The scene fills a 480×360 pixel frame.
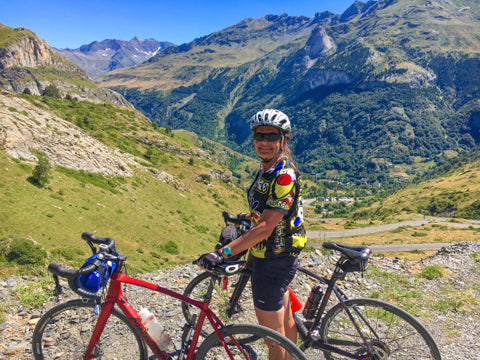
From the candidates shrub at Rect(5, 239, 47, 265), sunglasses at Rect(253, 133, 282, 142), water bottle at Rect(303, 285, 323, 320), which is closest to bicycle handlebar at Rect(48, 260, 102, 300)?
sunglasses at Rect(253, 133, 282, 142)

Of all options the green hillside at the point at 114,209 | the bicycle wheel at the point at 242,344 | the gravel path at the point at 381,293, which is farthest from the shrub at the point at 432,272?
the green hillside at the point at 114,209

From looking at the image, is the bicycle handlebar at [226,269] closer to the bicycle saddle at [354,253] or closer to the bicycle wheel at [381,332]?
the bicycle saddle at [354,253]

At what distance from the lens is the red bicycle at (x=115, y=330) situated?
12.6ft

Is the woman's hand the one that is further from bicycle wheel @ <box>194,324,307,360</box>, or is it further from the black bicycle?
bicycle wheel @ <box>194,324,307,360</box>

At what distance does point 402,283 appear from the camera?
9.69 metres

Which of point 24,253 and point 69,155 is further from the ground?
point 69,155

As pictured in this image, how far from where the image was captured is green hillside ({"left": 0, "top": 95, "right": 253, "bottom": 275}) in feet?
60.4

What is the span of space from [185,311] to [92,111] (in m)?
75.0

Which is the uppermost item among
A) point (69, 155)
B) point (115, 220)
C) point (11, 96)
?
point (11, 96)

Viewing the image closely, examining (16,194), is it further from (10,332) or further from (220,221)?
(220,221)

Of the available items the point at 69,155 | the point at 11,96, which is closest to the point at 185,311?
the point at 69,155

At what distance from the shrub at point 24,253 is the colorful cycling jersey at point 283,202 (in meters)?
11.4

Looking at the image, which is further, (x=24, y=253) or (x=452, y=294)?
(x=24, y=253)

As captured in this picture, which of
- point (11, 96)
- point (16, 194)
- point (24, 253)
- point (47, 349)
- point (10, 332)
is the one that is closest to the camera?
point (47, 349)
